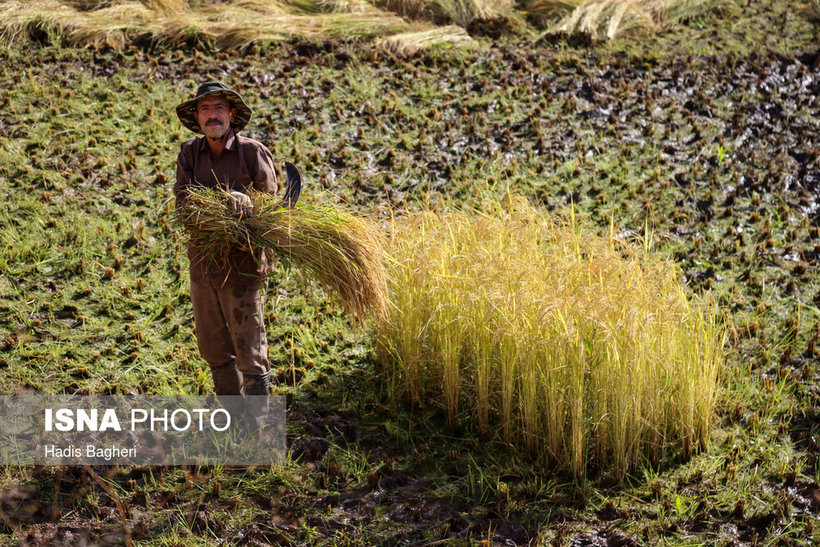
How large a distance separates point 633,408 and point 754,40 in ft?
23.8

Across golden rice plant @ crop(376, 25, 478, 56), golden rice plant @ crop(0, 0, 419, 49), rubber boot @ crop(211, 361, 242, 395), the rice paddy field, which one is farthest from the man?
golden rice plant @ crop(376, 25, 478, 56)

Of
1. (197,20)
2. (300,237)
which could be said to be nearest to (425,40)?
(197,20)

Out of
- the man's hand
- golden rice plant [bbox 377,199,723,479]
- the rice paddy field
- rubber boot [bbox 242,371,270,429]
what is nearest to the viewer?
the man's hand

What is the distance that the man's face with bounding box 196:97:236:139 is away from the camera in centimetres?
429

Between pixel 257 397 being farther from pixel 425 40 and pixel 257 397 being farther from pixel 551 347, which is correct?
pixel 425 40

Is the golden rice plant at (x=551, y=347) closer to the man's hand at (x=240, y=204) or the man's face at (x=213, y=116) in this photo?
the man's hand at (x=240, y=204)

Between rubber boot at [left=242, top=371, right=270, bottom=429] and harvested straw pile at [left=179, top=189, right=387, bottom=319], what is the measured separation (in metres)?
0.66

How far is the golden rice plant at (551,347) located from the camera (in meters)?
4.47

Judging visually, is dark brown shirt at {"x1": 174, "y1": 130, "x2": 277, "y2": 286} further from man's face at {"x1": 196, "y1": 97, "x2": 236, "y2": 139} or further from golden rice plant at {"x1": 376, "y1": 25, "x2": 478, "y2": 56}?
golden rice plant at {"x1": 376, "y1": 25, "x2": 478, "y2": 56}

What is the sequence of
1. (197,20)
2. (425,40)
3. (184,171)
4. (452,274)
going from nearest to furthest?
(184,171)
(452,274)
(197,20)
(425,40)

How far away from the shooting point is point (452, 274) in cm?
494

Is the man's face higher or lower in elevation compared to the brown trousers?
higher

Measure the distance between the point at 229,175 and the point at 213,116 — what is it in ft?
0.97

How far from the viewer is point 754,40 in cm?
1027
